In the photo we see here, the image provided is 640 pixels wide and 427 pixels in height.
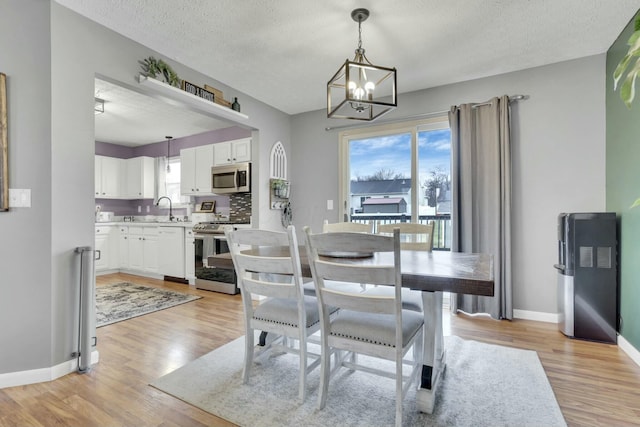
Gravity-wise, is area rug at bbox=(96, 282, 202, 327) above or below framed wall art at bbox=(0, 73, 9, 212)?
below

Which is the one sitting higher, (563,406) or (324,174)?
(324,174)

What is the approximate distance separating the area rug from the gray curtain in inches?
128

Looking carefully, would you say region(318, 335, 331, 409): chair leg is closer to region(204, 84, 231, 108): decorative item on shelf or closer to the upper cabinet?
region(204, 84, 231, 108): decorative item on shelf

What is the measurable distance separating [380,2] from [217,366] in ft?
8.82

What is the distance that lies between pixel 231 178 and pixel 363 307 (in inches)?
136

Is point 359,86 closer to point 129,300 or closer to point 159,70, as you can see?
point 159,70

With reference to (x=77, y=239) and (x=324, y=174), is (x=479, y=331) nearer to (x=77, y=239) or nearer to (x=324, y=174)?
(x=324, y=174)

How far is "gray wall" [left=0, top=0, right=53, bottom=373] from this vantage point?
6.29ft

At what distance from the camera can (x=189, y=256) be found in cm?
461

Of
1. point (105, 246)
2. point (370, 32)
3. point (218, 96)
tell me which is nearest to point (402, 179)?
point (370, 32)

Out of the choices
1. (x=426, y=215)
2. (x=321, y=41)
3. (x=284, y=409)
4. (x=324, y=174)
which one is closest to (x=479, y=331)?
(x=426, y=215)

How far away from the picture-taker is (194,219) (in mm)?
4703

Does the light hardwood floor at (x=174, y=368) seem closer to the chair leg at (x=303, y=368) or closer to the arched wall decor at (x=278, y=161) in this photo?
the chair leg at (x=303, y=368)

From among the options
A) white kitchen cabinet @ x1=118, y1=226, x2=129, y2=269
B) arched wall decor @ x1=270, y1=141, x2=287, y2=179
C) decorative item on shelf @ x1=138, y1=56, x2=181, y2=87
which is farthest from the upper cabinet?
decorative item on shelf @ x1=138, y1=56, x2=181, y2=87
